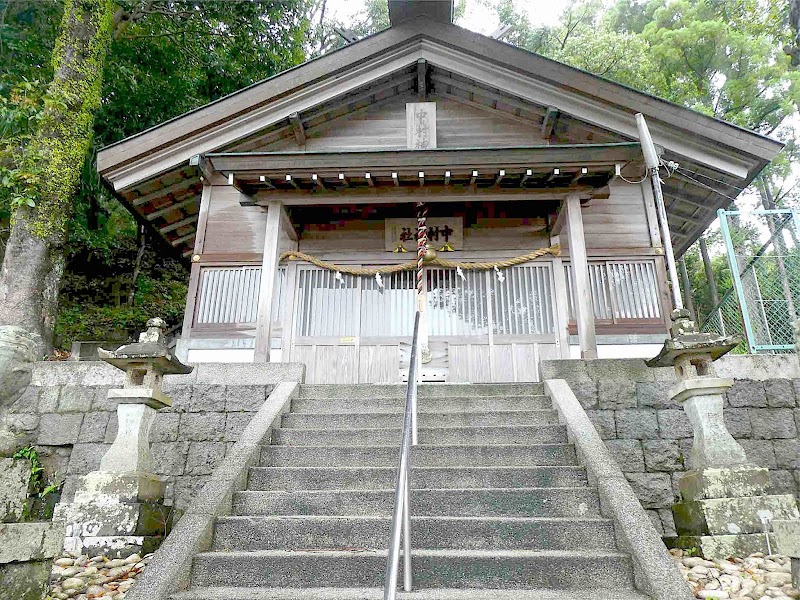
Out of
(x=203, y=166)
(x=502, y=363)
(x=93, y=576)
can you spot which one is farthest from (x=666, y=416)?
(x=203, y=166)

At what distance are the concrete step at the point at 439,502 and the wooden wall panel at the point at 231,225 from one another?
4853 millimetres

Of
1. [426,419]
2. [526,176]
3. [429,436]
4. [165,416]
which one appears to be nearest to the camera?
[429,436]

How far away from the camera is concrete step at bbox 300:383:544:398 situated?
547cm

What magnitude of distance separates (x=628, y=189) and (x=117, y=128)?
38.7 ft

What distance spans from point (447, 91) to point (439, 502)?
7.23m

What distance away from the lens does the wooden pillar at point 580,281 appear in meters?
6.06

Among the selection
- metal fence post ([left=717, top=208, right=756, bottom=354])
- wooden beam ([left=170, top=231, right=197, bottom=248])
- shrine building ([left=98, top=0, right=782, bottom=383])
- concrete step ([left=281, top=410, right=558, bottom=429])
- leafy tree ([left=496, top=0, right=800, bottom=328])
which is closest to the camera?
concrete step ([left=281, top=410, right=558, bottom=429])

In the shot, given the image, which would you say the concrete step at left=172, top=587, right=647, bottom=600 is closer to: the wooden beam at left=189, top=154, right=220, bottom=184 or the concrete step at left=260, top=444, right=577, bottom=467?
the concrete step at left=260, top=444, right=577, bottom=467

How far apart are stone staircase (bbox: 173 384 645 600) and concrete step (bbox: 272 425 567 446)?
10mm

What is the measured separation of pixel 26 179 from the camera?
7.77m

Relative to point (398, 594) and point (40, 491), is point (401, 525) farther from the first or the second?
point (40, 491)

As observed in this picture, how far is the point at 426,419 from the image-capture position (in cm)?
495

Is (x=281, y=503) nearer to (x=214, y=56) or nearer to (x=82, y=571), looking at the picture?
(x=82, y=571)

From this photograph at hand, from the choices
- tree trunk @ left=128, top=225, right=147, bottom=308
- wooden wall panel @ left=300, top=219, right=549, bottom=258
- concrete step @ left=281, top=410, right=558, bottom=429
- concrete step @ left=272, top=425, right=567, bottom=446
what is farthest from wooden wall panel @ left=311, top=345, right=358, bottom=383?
tree trunk @ left=128, top=225, right=147, bottom=308
